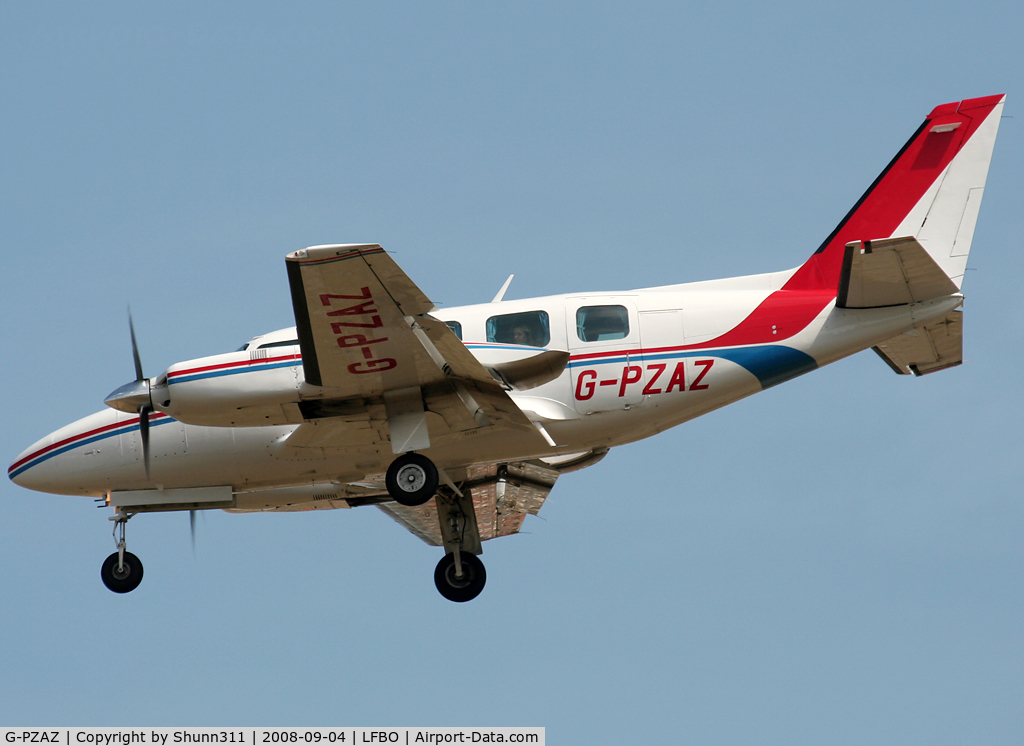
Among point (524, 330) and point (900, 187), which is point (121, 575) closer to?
point (524, 330)

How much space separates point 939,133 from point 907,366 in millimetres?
3928

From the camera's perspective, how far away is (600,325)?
63.1 ft

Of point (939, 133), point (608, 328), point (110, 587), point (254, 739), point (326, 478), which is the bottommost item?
point (254, 739)

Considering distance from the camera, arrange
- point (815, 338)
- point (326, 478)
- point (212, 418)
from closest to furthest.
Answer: point (212, 418) < point (815, 338) < point (326, 478)

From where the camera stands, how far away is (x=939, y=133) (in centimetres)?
2066

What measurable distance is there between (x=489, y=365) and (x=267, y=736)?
6.37 m

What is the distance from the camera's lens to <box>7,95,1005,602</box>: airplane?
17.8 meters

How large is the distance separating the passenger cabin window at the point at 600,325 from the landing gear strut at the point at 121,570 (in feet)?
27.0

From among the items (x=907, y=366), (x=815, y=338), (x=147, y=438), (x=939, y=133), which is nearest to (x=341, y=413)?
(x=147, y=438)

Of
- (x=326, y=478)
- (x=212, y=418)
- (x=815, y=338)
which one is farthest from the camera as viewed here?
(x=326, y=478)

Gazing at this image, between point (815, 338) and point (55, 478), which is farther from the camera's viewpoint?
point (55, 478)

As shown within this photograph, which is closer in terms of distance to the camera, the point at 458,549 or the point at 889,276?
the point at 889,276

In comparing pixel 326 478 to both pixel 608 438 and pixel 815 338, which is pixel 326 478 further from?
pixel 815 338

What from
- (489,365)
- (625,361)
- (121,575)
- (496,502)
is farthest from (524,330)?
(121,575)
